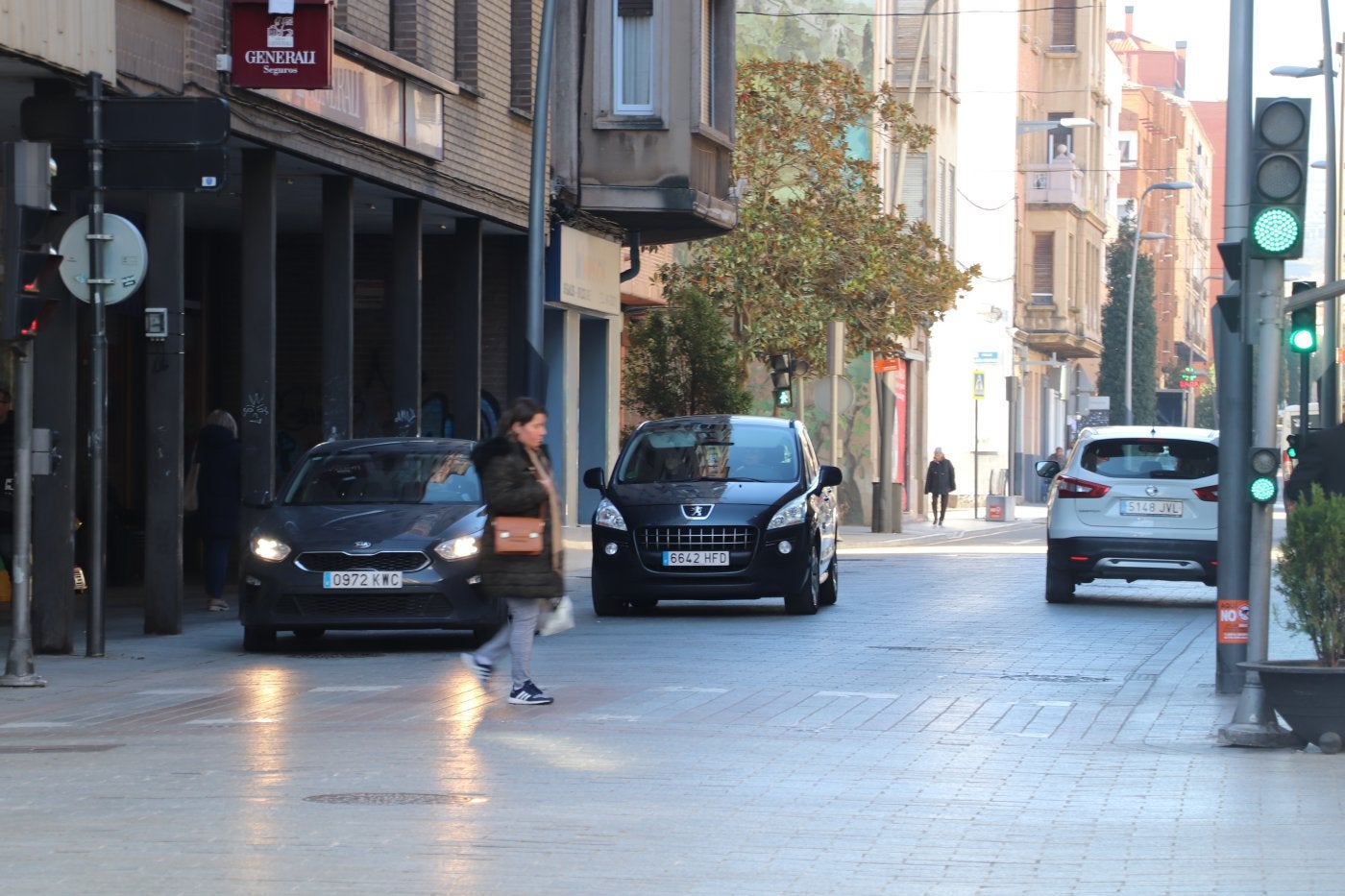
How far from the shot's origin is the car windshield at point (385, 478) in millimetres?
17844

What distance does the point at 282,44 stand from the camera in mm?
20250

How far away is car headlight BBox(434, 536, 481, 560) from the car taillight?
8.83 m

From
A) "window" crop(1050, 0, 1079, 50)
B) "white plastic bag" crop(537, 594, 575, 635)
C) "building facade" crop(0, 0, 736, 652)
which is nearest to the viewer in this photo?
"white plastic bag" crop(537, 594, 575, 635)

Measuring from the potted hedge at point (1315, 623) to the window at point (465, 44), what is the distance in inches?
690

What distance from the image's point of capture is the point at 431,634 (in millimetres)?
18938

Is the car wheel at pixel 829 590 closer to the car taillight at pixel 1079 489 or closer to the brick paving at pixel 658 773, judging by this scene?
the car taillight at pixel 1079 489

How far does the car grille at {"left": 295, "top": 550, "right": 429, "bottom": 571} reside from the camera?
16.5 m

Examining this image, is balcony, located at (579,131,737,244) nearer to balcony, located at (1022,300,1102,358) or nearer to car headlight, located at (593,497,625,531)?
car headlight, located at (593,497,625,531)

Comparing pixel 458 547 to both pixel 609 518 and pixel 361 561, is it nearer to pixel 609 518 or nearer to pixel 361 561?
pixel 361 561

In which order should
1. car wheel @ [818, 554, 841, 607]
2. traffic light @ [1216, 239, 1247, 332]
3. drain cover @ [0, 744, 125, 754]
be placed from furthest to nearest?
car wheel @ [818, 554, 841, 607] → traffic light @ [1216, 239, 1247, 332] → drain cover @ [0, 744, 125, 754]

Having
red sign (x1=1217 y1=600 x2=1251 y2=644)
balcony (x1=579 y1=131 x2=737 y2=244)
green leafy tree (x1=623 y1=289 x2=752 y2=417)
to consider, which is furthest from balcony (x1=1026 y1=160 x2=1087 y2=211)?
red sign (x1=1217 y1=600 x2=1251 y2=644)

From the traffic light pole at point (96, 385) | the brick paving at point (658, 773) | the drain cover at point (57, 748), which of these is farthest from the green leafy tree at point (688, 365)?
the drain cover at point (57, 748)

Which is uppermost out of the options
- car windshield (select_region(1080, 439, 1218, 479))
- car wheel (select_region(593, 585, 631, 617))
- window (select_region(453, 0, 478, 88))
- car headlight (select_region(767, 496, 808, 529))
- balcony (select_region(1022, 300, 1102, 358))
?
window (select_region(453, 0, 478, 88))

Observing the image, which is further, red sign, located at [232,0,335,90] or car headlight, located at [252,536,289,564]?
red sign, located at [232,0,335,90]
